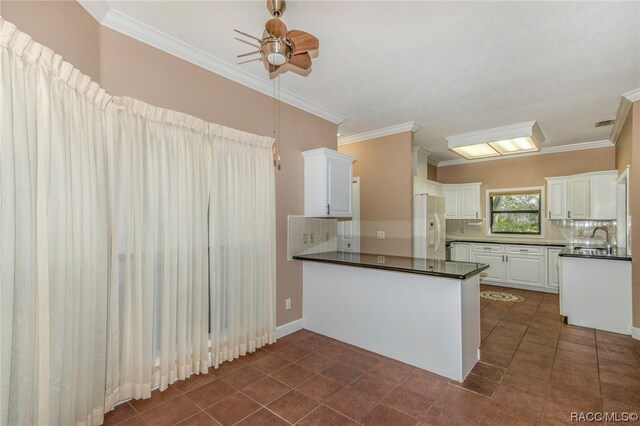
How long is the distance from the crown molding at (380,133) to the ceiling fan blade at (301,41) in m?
2.80

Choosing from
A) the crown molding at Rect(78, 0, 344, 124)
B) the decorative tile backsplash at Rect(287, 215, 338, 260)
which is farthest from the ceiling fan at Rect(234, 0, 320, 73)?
the decorative tile backsplash at Rect(287, 215, 338, 260)

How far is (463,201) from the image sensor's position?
6781 mm

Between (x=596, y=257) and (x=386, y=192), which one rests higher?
(x=386, y=192)

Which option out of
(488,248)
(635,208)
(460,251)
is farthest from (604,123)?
(460,251)

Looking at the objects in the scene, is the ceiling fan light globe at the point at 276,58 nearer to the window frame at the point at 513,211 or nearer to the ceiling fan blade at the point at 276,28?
the ceiling fan blade at the point at 276,28

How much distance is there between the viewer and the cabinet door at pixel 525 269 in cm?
558

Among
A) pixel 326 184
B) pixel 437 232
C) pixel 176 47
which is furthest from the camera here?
pixel 437 232

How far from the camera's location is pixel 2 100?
1.41m

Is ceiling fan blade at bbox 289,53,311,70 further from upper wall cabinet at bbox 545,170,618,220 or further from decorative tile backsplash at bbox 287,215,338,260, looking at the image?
upper wall cabinet at bbox 545,170,618,220

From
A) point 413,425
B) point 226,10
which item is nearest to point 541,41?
point 226,10

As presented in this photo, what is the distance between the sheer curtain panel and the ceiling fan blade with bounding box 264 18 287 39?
121 cm

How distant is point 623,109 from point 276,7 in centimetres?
453

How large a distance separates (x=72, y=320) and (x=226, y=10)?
7.46 ft

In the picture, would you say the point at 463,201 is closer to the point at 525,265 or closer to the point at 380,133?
the point at 525,265
